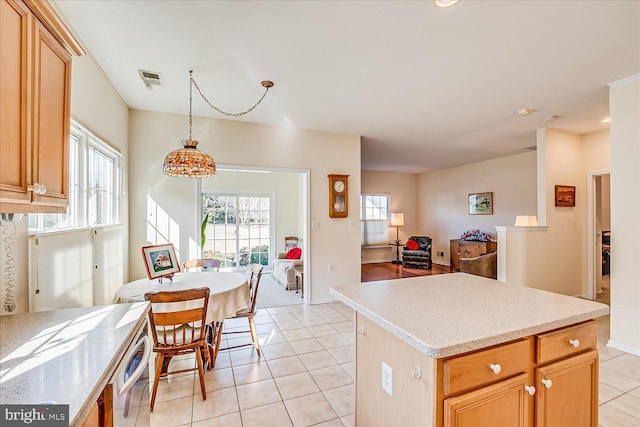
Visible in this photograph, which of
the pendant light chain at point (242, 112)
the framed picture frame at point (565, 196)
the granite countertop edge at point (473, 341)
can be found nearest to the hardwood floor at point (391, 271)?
the framed picture frame at point (565, 196)

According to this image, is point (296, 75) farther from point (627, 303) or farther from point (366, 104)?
point (627, 303)

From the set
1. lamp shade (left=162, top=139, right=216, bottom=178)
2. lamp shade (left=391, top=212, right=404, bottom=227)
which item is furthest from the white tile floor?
lamp shade (left=391, top=212, right=404, bottom=227)

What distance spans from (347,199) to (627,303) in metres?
3.34

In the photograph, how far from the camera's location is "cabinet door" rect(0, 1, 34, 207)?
39.2 inches

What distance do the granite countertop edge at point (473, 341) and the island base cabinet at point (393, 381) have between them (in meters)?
0.11

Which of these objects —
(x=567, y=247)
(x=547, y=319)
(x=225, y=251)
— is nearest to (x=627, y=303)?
(x=567, y=247)

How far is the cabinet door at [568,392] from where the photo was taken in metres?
1.22

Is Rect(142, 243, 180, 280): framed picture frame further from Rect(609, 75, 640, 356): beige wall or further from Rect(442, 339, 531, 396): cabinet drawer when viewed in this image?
Rect(609, 75, 640, 356): beige wall

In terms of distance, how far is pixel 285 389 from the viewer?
2.22 metres

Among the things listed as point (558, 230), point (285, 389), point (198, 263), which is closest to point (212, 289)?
point (285, 389)

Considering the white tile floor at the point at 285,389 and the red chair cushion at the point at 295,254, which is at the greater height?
the red chair cushion at the point at 295,254

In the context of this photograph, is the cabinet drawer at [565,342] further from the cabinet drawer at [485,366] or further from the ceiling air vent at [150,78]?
the ceiling air vent at [150,78]

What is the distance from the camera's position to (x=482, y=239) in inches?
253

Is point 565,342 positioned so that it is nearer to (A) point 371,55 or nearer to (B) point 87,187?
(A) point 371,55
